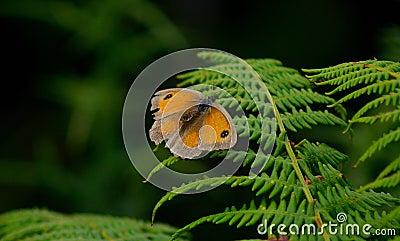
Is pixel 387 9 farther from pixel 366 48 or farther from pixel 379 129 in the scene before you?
pixel 379 129

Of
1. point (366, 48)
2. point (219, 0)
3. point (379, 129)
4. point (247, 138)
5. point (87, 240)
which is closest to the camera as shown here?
point (247, 138)

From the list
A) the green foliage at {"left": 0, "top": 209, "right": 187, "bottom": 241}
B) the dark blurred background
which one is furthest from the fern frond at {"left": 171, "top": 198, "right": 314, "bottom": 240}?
the dark blurred background

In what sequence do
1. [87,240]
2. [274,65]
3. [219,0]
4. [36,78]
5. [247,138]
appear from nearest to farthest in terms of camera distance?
[247,138], [87,240], [274,65], [36,78], [219,0]

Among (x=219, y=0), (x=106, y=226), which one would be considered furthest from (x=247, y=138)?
(x=219, y=0)

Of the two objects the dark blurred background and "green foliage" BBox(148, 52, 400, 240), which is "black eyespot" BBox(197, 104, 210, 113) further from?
the dark blurred background

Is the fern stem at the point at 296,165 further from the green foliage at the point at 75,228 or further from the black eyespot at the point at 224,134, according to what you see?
the green foliage at the point at 75,228

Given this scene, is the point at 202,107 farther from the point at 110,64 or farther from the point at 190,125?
the point at 110,64

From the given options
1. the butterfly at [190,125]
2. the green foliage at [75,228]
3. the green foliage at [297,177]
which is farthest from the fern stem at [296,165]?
the green foliage at [75,228]
